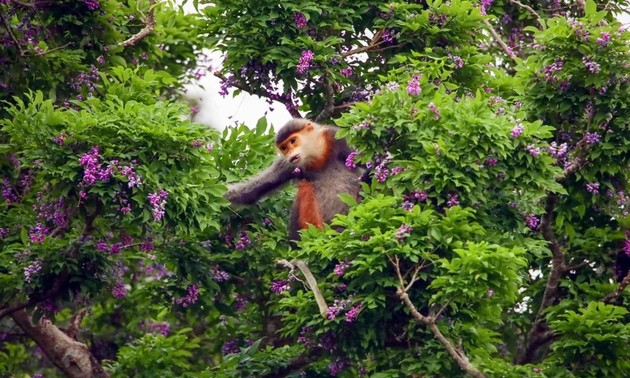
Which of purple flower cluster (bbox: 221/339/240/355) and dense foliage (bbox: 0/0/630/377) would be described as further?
purple flower cluster (bbox: 221/339/240/355)

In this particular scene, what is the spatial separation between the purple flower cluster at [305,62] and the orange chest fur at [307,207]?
101cm

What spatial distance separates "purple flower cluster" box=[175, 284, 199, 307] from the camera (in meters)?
10.3

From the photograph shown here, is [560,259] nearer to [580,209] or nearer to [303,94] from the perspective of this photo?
[580,209]

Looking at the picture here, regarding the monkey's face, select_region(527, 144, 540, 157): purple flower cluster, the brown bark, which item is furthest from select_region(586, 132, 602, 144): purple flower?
the brown bark

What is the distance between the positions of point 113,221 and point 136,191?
0.71 meters

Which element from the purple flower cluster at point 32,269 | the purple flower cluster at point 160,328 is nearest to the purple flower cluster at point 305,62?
the purple flower cluster at point 32,269

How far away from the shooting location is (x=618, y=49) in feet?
30.6

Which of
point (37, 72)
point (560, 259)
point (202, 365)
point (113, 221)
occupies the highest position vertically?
point (37, 72)

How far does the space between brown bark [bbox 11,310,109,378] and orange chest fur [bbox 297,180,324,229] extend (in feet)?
7.24

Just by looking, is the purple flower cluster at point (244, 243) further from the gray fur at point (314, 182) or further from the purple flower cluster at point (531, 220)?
the purple flower cluster at point (531, 220)

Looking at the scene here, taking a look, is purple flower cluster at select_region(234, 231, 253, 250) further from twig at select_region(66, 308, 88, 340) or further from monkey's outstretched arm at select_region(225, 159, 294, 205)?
twig at select_region(66, 308, 88, 340)

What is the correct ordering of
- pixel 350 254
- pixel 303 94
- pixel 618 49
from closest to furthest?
pixel 350 254 → pixel 618 49 → pixel 303 94

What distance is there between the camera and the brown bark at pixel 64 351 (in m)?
11.2

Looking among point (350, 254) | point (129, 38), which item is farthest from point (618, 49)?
point (129, 38)
